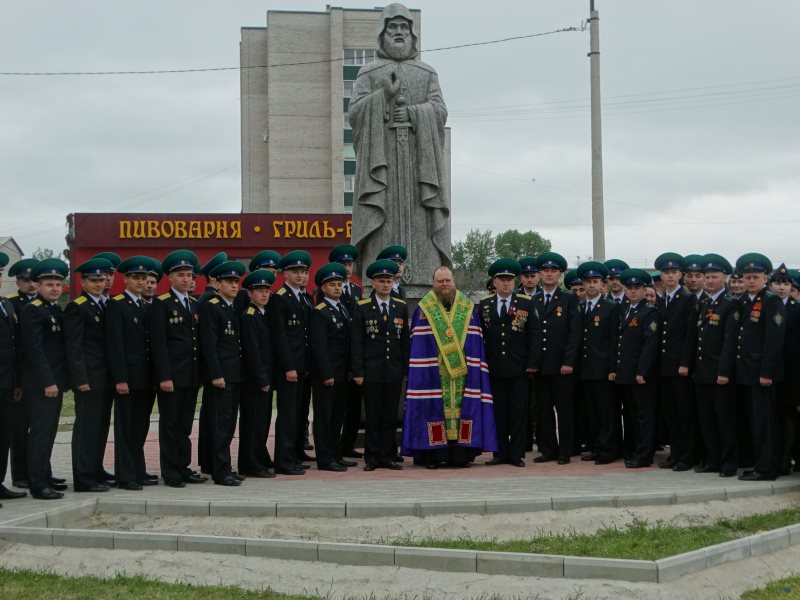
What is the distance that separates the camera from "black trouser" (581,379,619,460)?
9523 mm

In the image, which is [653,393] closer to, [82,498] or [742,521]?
[742,521]

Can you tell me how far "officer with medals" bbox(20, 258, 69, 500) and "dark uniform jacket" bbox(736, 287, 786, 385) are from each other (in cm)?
567

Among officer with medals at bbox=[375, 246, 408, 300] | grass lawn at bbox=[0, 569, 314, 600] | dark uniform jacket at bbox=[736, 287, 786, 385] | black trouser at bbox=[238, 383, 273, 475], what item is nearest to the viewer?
grass lawn at bbox=[0, 569, 314, 600]

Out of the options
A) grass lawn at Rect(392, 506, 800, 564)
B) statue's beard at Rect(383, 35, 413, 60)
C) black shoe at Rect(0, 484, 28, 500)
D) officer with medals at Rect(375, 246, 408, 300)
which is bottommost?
grass lawn at Rect(392, 506, 800, 564)

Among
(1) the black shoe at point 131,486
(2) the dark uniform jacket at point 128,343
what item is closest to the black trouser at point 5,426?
(2) the dark uniform jacket at point 128,343

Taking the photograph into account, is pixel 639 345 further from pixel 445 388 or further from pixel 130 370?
pixel 130 370

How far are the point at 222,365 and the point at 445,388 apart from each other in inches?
81.7

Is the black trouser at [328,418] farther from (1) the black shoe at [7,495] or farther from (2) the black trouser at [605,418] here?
(1) the black shoe at [7,495]

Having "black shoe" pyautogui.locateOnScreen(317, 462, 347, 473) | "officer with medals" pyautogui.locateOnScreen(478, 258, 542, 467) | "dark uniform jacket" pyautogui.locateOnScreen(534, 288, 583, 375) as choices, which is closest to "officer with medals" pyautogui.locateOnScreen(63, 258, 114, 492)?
Result: "black shoe" pyautogui.locateOnScreen(317, 462, 347, 473)

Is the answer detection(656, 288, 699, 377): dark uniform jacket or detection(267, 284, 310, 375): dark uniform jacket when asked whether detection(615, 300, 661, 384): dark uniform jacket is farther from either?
detection(267, 284, 310, 375): dark uniform jacket

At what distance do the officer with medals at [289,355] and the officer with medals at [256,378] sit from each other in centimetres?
9

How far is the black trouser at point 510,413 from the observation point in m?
9.32

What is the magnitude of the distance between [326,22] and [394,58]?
Result: 3895 centimetres

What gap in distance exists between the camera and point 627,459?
31.4 feet
